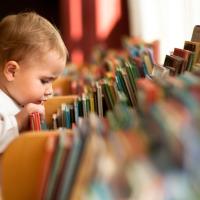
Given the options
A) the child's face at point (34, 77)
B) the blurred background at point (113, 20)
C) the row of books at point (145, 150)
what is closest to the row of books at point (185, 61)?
the child's face at point (34, 77)

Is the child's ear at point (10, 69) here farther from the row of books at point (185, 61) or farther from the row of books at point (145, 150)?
the row of books at point (145, 150)

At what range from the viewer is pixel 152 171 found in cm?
92

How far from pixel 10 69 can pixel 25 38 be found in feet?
0.47

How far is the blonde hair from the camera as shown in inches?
80.2

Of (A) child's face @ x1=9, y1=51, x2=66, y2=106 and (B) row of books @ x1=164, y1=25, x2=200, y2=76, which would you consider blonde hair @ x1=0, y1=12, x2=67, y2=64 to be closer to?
(A) child's face @ x1=9, y1=51, x2=66, y2=106

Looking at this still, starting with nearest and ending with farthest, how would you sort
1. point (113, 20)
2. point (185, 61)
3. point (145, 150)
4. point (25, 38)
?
point (145, 150) → point (185, 61) → point (25, 38) → point (113, 20)

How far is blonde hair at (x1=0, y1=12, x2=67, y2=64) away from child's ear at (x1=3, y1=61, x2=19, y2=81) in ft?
0.07

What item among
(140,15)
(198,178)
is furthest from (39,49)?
(140,15)

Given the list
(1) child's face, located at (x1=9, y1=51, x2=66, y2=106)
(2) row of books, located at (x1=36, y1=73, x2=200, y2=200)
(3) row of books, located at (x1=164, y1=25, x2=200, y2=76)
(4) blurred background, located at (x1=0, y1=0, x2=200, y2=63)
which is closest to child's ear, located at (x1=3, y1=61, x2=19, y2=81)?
(1) child's face, located at (x1=9, y1=51, x2=66, y2=106)

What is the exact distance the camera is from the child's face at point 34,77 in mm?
2049

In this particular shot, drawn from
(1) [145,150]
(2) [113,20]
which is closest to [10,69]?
(1) [145,150]

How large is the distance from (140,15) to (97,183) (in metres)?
3.20

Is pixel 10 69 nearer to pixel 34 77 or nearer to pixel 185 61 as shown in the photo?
pixel 34 77

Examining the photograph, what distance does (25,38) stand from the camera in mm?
2035
